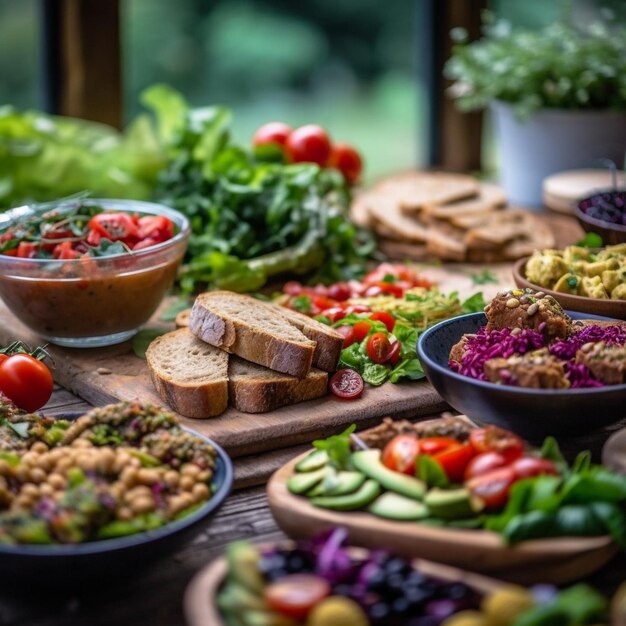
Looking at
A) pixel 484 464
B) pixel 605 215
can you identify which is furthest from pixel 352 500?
pixel 605 215

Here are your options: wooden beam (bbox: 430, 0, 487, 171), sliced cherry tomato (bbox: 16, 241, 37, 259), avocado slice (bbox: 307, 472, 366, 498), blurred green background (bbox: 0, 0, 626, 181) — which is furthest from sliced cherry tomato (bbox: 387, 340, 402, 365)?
blurred green background (bbox: 0, 0, 626, 181)

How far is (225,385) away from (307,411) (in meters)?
0.28

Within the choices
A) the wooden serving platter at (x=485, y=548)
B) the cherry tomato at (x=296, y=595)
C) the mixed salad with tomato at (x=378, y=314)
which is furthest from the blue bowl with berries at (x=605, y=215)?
the cherry tomato at (x=296, y=595)

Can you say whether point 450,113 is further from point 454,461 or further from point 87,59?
point 454,461

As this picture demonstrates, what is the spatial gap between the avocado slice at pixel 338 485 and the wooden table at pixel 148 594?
8.7 inches

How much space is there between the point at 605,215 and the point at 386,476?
2.14m

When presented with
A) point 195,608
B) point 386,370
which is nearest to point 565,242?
point 386,370

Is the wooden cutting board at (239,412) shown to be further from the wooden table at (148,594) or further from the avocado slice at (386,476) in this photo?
the avocado slice at (386,476)

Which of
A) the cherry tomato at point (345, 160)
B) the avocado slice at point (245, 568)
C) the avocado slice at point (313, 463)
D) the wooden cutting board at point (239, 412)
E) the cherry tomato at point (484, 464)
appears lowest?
the wooden cutting board at point (239, 412)

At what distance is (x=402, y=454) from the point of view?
2.42 metres

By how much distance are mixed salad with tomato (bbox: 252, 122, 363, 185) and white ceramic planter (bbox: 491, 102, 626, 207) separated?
88 centimetres

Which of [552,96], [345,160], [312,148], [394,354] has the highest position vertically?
[552,96]

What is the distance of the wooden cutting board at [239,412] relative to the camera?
3.02 meters

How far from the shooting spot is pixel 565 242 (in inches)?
194
